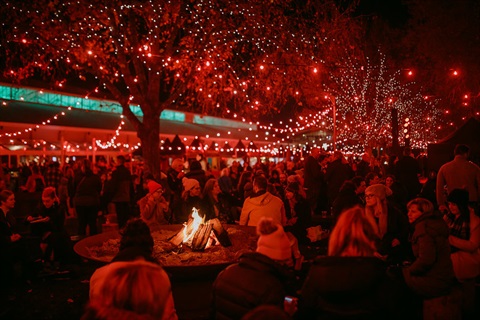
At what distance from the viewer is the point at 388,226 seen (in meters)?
7.25

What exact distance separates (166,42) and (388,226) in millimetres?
10886

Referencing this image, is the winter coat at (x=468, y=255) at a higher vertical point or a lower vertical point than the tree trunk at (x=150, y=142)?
lower

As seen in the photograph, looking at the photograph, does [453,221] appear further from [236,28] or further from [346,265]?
[236,28]

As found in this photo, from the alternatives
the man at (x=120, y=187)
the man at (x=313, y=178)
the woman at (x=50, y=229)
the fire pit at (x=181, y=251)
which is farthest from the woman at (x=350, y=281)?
the man at (x=313, y=178)

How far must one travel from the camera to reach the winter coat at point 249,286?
155 inches

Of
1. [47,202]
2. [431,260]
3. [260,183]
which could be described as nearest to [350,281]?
[431,260]

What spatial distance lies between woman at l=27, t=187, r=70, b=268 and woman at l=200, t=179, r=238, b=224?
Answer: 311 centimetres

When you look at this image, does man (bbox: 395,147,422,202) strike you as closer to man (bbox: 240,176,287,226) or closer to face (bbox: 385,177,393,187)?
face (bbox: 385,177,393,187)

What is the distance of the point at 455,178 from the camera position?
9.18 m

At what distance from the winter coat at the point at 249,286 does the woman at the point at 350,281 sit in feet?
0.84

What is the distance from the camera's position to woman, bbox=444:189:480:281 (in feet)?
20.3

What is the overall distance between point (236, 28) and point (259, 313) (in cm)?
1402

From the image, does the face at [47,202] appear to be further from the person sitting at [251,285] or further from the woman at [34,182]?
the woman at [34,182]

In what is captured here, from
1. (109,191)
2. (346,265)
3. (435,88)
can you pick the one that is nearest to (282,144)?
(435,88)
